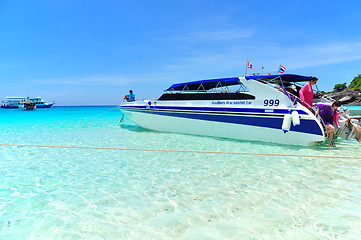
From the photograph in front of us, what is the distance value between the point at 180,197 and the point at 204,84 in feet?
24.4

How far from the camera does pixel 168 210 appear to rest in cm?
331

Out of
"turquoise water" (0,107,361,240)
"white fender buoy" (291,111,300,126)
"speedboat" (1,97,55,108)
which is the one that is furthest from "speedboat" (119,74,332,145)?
"speedboat" (1,97,55,108)

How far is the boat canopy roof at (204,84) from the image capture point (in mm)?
9586

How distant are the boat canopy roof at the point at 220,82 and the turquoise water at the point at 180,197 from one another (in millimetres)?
3463

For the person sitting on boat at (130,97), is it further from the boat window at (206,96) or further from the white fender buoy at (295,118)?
the white fender buoy at (295,118)

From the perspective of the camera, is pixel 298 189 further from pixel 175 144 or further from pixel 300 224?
pixel 175 144

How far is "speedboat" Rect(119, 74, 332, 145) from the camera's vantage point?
7.53 metres

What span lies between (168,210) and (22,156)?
5655mm

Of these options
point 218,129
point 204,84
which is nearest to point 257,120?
point 218,129

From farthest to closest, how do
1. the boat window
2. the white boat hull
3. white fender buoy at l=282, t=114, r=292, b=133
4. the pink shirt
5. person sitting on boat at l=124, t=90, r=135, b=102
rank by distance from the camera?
person sitting on boat at l=124, t=90, r=135, b=102 → the boat window → the pink shirt → the white boat hull → white fender buoy at l=282, t=114, r=292, b=133

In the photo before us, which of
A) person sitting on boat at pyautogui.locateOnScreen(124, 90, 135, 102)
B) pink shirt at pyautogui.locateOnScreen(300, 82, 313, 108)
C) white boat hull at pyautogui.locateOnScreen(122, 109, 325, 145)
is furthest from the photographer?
person sitting on boat at pyautogui.locateOnScreen(124, 90, 135, 102)

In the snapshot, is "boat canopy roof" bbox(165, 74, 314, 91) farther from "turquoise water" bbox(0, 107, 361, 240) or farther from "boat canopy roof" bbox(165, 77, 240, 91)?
"turquoise water" bbox(0, 107, 361, 240)

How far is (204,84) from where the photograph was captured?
10.5 metres

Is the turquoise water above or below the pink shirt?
below
